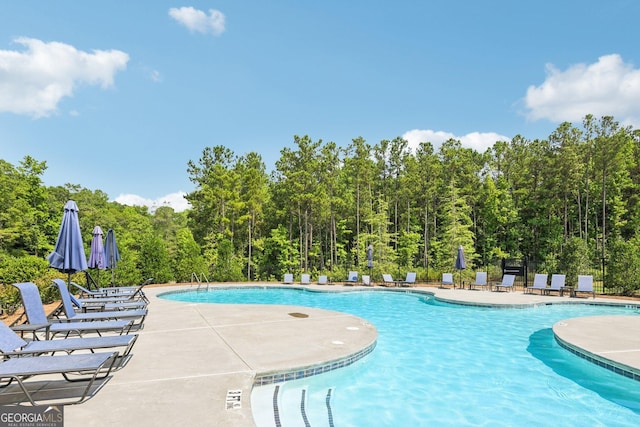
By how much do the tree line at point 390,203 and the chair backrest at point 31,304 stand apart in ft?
54.0

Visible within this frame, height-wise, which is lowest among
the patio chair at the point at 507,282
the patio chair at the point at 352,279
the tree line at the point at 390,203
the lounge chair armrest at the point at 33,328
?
the patio chair at the point at 352,279

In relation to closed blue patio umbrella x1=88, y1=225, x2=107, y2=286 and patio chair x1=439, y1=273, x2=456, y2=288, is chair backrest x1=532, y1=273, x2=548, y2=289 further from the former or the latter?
closed blue patio umbrella x1=88, y1=225, x2=107, y2=286

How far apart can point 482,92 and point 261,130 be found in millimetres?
13749

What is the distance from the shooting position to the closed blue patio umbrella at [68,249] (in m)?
7.30

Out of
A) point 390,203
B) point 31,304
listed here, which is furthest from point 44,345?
point 390,203

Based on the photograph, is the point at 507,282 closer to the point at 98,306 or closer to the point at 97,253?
the point at 98,306

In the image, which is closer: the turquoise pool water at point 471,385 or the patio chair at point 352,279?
the turquoise pool water at point 471,385

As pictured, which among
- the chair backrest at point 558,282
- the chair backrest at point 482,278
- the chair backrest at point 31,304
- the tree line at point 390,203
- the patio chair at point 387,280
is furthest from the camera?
the tree line at point 390,203

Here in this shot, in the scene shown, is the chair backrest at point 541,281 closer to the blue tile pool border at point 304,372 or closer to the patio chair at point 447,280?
the patio chair at point 447,280

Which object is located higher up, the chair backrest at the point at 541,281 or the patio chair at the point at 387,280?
the chair backrest at the point at 541,281

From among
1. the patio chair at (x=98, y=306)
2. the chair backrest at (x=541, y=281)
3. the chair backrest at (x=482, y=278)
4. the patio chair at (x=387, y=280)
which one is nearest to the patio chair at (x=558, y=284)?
the chair backrest at (x=541, y=281)

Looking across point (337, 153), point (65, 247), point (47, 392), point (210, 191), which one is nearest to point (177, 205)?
point (210, 191)

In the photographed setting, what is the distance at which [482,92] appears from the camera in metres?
20.4

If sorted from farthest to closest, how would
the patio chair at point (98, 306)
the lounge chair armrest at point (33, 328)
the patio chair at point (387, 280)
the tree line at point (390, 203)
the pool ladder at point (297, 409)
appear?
the tree line at point (390, 203), the patio chair at point (387, 280), the patio chair at point (98, 306), the lounge chair armrest at point (33, 328), the pool ladder at point (297, 409)
